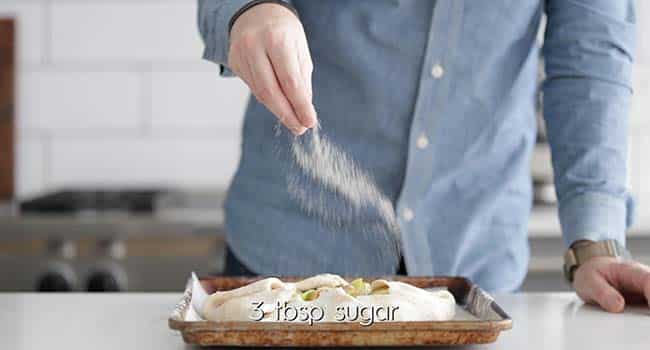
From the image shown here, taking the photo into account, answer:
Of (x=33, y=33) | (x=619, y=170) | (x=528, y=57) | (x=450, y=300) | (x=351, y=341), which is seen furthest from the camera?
(x=33, y=33)

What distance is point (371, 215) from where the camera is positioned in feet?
4.19

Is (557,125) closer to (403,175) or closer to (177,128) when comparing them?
(403,175)

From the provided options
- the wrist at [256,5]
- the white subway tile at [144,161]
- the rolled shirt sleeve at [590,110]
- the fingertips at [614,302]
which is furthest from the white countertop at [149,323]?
the white subway tile at [144,161]

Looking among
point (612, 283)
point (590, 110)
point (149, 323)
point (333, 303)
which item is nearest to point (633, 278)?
point (612, 283)

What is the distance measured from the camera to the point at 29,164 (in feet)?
8.22

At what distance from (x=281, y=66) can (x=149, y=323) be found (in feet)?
0.91

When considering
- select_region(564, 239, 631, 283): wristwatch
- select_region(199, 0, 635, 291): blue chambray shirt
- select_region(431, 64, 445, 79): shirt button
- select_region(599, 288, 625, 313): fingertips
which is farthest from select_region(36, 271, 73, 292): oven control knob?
select_region(599, 288, 625, 313): fingertips

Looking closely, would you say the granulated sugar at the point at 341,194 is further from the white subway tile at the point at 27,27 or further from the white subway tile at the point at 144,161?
the white subway tile at the point at 27,27

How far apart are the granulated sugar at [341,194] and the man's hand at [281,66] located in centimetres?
24

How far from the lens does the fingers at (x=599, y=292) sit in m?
1.03

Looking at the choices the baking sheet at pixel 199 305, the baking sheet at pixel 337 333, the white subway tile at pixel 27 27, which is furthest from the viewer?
the white subway tile at pixel 27 27

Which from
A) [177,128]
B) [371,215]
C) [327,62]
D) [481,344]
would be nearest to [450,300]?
[481,344]

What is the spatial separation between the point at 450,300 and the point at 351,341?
15 centimetres

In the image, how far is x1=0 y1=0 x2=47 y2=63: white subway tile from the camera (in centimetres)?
249
